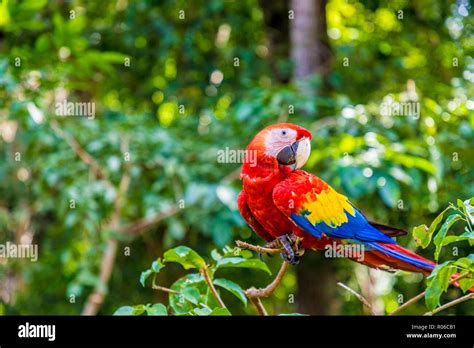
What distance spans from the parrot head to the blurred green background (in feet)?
2.72

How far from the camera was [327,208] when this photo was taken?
53.3 inches

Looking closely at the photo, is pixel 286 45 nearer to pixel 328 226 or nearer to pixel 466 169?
pixel 466 169

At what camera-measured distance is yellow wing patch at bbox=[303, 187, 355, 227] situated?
1320 mm

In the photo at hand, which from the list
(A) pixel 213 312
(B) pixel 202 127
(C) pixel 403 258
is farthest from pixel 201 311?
(B) pixel 202 127

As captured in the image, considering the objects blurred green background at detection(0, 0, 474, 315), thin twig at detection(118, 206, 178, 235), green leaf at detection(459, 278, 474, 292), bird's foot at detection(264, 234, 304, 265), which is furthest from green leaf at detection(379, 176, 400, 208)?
green leaf at detection(459, 278, 474, 292)

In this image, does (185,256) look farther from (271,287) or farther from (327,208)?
(327,208)

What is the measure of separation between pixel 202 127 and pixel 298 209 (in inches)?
77.6

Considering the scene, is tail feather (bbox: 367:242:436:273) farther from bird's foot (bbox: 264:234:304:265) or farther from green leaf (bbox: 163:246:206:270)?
green leaf (bbox: 163:246:206:270)

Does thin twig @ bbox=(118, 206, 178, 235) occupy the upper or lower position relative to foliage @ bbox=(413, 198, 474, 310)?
upper
